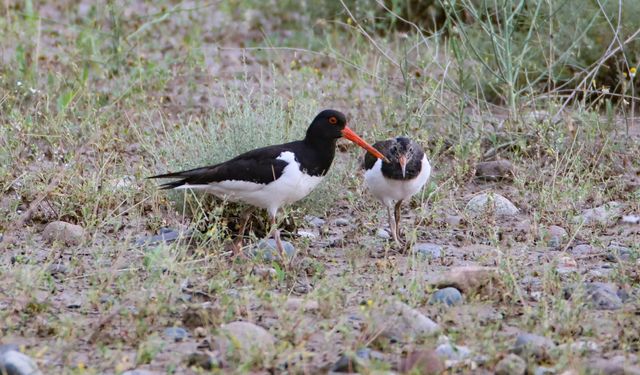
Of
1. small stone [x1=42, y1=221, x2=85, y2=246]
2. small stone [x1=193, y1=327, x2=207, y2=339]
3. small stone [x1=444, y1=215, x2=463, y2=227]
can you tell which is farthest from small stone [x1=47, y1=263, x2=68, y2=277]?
small stone [x1=444, y1=215, x2=463, y2=227]

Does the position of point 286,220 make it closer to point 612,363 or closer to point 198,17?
point 612,363

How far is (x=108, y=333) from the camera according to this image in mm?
4215

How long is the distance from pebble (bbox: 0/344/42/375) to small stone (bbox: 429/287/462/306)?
67.0 inches

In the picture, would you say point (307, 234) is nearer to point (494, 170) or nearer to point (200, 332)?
point (494, 170)

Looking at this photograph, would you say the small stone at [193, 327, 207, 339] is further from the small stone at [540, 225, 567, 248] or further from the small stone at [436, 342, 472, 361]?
the small stone at [540, 225, 567, 248]

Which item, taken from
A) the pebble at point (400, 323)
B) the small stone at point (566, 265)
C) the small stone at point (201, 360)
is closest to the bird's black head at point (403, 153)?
the small stone at point (566, 265)

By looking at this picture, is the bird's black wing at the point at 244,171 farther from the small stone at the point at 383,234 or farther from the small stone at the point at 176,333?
the small stone at the point at 176,333

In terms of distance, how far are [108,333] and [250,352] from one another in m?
0.67

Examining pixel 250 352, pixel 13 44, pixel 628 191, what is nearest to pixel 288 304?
pixel 250 352

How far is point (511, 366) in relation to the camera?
148 inches

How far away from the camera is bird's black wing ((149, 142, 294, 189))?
5.46 m

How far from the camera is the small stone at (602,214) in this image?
5.97 meters

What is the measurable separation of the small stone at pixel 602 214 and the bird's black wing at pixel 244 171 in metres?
1.71

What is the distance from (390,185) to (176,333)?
185 centimetres
